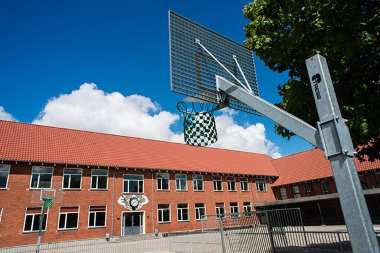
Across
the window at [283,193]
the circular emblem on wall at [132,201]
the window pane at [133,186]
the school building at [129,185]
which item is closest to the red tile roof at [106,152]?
the school building at [129,185]

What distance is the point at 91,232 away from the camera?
25.5 meters

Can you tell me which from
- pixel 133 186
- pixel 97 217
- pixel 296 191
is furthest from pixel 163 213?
pixel 296 191

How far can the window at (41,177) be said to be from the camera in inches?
960

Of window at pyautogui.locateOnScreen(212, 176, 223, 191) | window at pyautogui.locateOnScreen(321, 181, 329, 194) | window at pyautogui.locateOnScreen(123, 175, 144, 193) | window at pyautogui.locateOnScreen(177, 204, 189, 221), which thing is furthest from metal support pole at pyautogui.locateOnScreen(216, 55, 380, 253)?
window at pyautogui.locateOnScreen(321, 181, 329, 194)

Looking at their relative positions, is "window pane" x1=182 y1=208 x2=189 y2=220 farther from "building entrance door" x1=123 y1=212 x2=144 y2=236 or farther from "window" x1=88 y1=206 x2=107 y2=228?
"window" x1=88 y1=206 x2=107 y2=228

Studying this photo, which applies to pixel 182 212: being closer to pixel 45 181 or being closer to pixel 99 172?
pixel 99 172

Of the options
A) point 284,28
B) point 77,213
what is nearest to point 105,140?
point 77,213

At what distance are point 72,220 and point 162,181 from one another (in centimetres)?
970

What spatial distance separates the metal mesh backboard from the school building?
2218 centimetres

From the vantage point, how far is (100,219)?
26297 mm

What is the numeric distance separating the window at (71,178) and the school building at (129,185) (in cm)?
8

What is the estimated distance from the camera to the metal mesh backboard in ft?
20.1

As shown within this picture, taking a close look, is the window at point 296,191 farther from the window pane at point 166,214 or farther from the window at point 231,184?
the window pane at point 166,214

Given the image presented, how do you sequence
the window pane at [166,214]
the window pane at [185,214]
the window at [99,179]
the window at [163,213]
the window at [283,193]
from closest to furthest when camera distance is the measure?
the window at [99,179], the window at [163,213], the window pane at [166,214], the window pane at [185,214], the window at [283,193]
